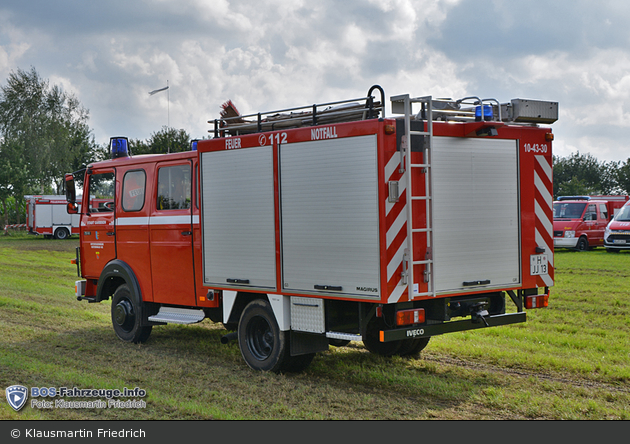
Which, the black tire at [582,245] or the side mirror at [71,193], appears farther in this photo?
the black tire at [582,245]

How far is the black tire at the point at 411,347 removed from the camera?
8375mm

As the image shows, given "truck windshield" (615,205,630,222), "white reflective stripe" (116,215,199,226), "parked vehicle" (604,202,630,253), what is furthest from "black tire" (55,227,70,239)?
"white reflective stripe" (116,215,199,226)

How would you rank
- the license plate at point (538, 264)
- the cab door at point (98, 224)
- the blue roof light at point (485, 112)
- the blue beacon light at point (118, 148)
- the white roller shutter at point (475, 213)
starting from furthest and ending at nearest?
the blue beacon light at point (118, 148), the cab door at point (98, 224), the license plate at point (538, 264), the blue roof light at point (485, 112), the white roller shutter at point (475, 213)

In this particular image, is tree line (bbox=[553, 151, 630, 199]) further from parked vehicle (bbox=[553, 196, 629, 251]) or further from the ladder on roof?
the ladder on roof

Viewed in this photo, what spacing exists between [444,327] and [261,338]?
91.9 inches

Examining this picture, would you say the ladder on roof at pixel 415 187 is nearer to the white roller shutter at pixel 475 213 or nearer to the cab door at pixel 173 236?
the white roller shutter at pixel 475 213

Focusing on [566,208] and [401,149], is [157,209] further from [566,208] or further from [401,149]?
[566,208]

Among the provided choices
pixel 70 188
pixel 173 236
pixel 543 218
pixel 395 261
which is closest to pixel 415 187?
pixel 395 261

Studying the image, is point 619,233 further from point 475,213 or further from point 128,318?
point 128,318

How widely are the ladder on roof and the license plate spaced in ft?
5.22

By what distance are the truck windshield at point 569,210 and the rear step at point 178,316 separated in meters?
22.2

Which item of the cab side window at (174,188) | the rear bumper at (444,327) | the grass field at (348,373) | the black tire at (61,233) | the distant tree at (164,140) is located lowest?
the grass field at (348,373)

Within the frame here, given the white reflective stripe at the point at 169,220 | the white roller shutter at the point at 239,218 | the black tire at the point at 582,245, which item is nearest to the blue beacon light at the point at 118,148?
the white reflective stripe at the point at 169,220

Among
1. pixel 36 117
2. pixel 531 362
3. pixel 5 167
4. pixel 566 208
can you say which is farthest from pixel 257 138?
pixel 36 117
